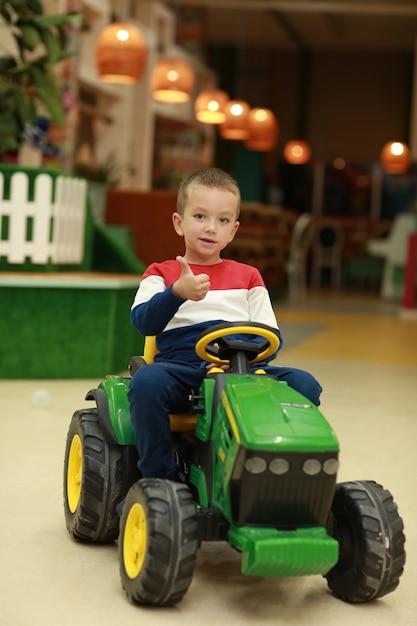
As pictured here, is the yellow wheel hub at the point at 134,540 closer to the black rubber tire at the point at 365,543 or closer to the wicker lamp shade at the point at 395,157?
the black rubber tire at the point at 365,543

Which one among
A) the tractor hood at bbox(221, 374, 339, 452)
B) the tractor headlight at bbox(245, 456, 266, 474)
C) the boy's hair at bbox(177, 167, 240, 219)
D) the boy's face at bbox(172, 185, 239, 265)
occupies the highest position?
the boy's hair at bbox(177, 167, 240, 219)

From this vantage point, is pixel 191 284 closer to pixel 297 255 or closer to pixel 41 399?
pixel 41 399

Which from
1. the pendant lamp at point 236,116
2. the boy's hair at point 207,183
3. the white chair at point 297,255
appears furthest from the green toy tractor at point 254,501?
the white chair at point 297,255

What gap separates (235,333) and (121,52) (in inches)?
265

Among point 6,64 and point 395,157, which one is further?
point 395,157

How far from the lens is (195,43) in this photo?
51.5 feet

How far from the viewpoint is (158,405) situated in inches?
93.7

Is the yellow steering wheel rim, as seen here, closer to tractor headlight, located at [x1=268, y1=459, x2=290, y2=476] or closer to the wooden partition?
tractor headlight, located at [x1=268, y1=459, x2=290, y2=476]

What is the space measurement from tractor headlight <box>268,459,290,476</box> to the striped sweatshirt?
485 millimetres

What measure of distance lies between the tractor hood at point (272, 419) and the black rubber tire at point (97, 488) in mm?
469

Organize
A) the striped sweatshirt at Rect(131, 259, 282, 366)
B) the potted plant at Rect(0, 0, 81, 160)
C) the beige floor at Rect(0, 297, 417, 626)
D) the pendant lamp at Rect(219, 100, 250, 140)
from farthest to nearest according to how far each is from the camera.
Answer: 1. the pendant lamp at Rect(219, 100, 250, 140)
2. the potted plant at Rect(0, 0, 81, 160)
3. the striped sweatshirt at Rect(131, 259, 282, 366)
4. the beige floor at Rect(0, 297, 417, 626)

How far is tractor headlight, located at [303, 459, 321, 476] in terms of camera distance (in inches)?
85.4

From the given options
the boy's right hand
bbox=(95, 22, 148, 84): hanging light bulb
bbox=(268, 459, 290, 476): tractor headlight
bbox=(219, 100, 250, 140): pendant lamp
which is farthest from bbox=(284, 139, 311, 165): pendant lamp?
bbox=(268, 459, 290, 476): tractor headlight

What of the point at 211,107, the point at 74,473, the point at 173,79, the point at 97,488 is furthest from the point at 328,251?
the point at 97,488
